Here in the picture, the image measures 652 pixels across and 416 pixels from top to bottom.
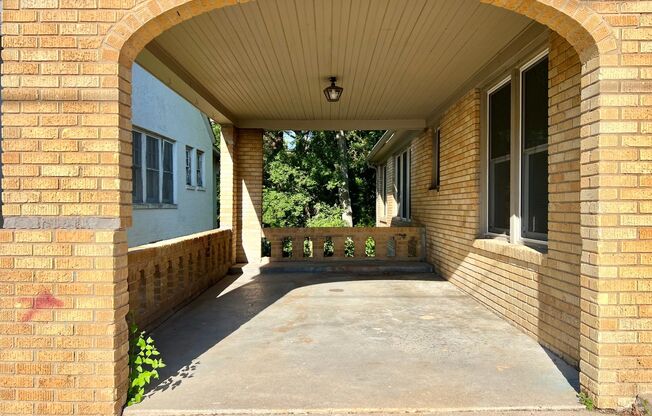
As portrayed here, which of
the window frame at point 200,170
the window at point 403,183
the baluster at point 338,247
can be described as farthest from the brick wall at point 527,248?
the window frame at point 200,170

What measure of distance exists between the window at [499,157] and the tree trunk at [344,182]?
41.4ft

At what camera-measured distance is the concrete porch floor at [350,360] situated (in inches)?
122

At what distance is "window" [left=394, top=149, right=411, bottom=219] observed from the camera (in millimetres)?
12043

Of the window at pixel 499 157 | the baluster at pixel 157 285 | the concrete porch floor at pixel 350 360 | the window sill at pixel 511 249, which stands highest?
the window at pixel 499 157

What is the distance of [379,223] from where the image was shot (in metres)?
18.4

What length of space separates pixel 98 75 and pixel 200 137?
1252 cm

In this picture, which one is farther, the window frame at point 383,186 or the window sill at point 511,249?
the window frame at point 383,186

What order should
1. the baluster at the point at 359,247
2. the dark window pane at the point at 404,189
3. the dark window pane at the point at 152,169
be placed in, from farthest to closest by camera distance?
the dark window pane at the point at 404,189, the dark window pane at the point at 152,169, the baluster at the point at 359,247

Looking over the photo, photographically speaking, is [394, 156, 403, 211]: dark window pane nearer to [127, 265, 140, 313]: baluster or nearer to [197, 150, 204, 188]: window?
[197, 150, 204, 188]: window

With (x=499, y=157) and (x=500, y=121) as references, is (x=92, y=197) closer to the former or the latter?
(x=499, y=157)

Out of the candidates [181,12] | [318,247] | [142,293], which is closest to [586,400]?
[181,12]

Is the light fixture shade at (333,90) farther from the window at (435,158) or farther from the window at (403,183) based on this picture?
the window at (403,183)

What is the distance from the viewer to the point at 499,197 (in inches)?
231

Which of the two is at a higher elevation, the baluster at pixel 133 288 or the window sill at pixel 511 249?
the window sill at pixel 511 249
